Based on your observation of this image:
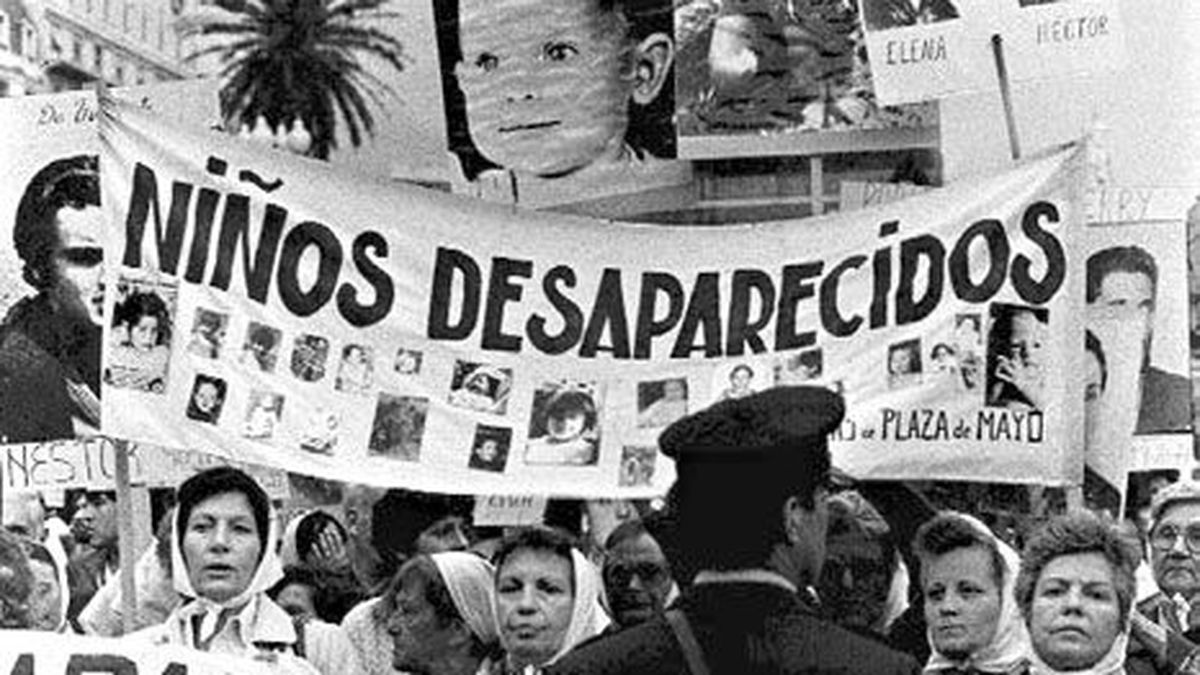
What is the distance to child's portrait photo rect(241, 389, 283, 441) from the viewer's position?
23.2 feet

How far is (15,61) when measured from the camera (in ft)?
30.5

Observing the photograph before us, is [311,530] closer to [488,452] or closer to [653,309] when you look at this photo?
[488,452]

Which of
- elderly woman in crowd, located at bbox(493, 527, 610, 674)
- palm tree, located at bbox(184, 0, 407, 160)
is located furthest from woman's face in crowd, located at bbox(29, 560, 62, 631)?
palm tree, located at bbox(184, 0, 407, 160)

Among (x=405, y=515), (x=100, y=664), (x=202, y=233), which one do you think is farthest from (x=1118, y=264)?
(x=100, y=664)

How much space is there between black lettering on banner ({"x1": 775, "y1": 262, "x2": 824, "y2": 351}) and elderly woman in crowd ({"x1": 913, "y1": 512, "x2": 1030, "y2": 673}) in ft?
4.16

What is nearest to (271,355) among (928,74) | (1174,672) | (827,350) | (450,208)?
(450,208)

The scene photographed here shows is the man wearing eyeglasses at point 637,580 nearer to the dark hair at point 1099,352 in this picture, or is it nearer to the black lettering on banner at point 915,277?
the black lettering on banner at point 915,277

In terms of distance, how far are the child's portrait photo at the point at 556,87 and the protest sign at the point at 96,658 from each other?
2.93m

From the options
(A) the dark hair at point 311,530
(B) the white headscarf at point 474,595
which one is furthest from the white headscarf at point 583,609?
(A) the dark hair at point 311,530

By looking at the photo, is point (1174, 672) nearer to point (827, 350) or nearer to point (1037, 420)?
point (1037, 420)

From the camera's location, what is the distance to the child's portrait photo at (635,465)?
7113mm

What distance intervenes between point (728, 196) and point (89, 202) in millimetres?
1848

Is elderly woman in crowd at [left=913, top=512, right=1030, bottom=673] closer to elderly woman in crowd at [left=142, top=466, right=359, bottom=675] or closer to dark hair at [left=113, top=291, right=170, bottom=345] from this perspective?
elderly woman in crowd at [left=142, top=466, right=359, bottom=675]

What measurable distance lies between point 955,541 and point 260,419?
1901mm
